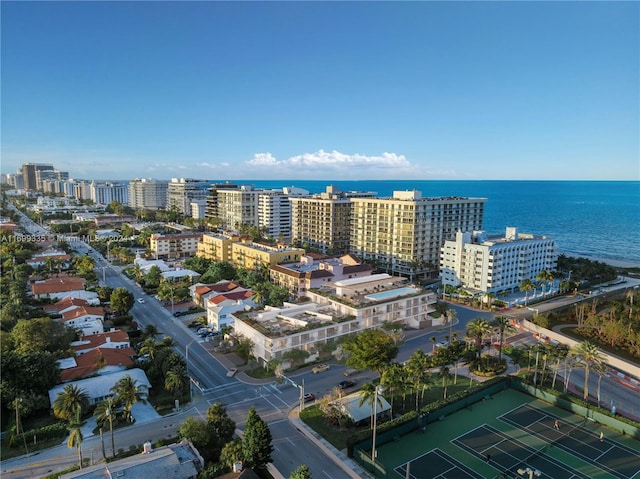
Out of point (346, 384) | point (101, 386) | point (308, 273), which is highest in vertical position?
point (308, 273)

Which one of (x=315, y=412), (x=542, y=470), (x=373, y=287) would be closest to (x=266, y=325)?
(x=315, y=412)

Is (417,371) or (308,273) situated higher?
(308,273)

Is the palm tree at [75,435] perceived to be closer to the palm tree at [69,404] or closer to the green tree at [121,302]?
the palm tree at [69,404]

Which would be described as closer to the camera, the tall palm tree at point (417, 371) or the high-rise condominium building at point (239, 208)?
the tall palm tree at point (417, 371)

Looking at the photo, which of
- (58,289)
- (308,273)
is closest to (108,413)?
(308,273)

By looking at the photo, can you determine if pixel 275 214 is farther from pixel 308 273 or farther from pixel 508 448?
pixel 508 448

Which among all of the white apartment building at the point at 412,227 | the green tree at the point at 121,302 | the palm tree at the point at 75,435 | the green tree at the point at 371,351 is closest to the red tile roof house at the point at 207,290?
the green tree at the point at 121,302

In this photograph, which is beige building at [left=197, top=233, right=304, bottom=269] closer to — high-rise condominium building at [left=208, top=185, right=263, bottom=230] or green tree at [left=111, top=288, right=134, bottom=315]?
green tree at [left=111, top=288, right=134, bottom=315]

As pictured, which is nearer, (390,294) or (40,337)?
(40,337)
